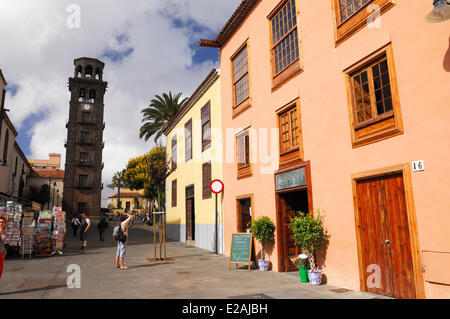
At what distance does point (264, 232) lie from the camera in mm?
10406

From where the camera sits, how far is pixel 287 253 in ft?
34.1

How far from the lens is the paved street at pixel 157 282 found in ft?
23.8

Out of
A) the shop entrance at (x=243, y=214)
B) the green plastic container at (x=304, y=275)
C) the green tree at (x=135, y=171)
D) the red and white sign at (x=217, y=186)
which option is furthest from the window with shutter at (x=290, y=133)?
the green tree at (x=135, y=171)

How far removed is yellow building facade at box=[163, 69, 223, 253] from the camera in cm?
1612

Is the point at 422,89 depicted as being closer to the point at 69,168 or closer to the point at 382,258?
the point at 382,258

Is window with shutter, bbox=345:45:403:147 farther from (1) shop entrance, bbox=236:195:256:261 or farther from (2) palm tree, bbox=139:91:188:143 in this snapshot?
(2) palm tree, bbox=139:91:188:143

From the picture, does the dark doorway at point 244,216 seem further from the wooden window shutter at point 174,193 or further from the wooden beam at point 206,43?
the wooden window shutter at point 174,193

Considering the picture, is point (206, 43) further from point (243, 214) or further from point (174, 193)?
point (174, 193)

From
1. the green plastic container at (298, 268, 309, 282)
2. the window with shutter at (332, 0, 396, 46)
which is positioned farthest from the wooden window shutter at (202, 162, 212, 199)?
the window with shutter at (332, 0, 396, 46)

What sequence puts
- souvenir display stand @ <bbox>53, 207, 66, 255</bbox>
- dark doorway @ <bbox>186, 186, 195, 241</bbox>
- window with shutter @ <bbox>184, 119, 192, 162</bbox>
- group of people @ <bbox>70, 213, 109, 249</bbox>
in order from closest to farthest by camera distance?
souvenir display stand @ <bbox>53, 207, 66, 255</bbox>
group of people @ <bbox>70, 213, 109, 249</bbox>
dark doorway @ <bbox>186, 186, 195, 241</bbox>
window with shutter @ <bbox>184, 119, 192, 162</bbox>

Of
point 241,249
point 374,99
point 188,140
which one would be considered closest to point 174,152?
point 188,140

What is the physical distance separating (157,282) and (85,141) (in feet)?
162

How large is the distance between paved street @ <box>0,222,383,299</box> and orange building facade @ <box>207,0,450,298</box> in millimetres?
1141

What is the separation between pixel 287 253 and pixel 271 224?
103 centimetres
